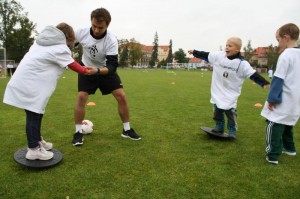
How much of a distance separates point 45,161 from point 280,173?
3050mm

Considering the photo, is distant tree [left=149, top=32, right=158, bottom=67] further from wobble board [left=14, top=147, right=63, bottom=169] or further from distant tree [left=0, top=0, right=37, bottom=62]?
wobble board [left=14, top=147, right=63, bottom=169]

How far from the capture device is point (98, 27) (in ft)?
13.9

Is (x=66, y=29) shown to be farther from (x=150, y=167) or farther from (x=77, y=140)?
(x=150, y=167)

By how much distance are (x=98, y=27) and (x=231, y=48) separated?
2.27 meters

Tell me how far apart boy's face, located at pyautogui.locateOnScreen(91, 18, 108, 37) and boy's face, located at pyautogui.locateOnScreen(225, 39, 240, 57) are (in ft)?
6.89

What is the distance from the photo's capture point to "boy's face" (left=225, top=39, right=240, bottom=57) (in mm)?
4805

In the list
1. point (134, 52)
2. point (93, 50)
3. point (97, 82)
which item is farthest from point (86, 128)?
point (134, 52)

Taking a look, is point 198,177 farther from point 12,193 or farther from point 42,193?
point 12,193

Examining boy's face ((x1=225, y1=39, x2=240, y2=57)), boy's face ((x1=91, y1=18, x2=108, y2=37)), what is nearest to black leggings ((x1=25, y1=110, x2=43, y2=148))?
boy's face ((x1=91, y1=18, x2=108, y2=37))

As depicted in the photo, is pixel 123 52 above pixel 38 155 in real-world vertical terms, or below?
above

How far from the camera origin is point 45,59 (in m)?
3.51

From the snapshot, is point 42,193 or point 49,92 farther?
point 49,92

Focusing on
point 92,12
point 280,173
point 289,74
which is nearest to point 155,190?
point 280,173

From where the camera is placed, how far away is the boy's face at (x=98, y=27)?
165 inches
